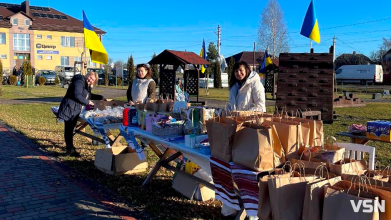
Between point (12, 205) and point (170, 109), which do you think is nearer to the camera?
point (12, 205)

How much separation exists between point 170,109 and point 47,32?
46.6 meters

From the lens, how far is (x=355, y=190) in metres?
1.90

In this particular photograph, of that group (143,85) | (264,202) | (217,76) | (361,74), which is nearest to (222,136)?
(264,202)

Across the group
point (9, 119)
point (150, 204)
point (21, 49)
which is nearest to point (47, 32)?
point (21, 49)

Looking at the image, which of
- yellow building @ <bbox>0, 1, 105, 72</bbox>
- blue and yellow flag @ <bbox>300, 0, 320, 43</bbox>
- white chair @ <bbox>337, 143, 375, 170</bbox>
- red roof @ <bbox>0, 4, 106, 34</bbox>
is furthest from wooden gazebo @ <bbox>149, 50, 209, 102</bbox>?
red roof @ <bbox>0, 4, 106, 34</bbox>

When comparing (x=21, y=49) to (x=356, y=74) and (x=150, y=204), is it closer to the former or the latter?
(x=356, y=74)

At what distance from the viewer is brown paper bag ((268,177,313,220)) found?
2.06 m

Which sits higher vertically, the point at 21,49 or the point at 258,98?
the point at 21,49

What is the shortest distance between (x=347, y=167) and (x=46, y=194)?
3777mm

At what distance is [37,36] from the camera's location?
45.9m

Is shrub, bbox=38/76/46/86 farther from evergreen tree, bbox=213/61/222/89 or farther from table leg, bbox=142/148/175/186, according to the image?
table leg, bbox=142/148/175/186

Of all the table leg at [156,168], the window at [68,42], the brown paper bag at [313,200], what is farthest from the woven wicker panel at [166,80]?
the window at [68,42]

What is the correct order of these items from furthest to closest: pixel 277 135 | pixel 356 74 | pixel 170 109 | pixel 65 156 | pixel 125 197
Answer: pixel 356 74, pixel 65 156, pixel 170 109, pixel 125 197, pixel 277 135

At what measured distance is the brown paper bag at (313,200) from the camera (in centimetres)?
195
